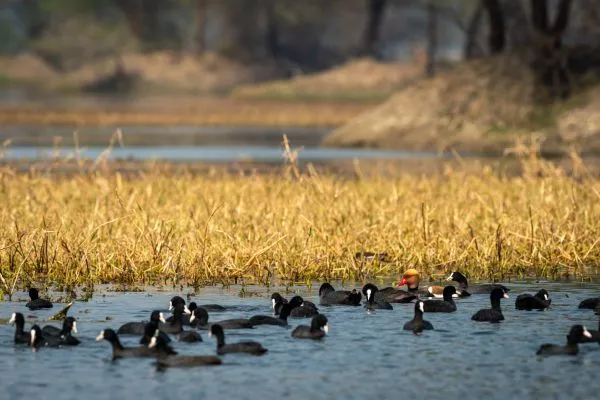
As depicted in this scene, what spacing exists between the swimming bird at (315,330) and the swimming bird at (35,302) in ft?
10.3

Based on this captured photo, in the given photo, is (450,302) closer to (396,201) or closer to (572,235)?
(572,235)

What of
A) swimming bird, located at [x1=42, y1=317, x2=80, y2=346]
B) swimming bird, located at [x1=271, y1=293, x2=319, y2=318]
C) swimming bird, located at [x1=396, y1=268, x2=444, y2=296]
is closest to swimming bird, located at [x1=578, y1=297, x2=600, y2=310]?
swimming bird, located at [x1=396, y1=268, x2=444, y2=296]

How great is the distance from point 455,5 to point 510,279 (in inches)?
5129

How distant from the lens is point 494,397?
1240 cm

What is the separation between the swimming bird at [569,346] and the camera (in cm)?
1388

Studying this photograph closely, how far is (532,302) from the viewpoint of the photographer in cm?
1638

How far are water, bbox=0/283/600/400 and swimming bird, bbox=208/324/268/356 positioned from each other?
116 mm

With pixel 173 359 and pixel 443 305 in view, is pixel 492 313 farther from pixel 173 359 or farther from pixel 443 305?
pixel 173 359

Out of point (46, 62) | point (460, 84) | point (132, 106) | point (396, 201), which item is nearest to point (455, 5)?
point (46, 62)

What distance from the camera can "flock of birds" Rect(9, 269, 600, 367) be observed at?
13930 millimetres

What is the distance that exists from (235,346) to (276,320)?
4.67 ft

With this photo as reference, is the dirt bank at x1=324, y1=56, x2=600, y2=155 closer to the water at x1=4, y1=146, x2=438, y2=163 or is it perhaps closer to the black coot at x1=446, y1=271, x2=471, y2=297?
the water at x1=4, y1=146, x2=438, y2=163

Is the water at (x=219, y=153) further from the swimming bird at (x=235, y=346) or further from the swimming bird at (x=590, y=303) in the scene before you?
the swimming bird at (x=235, y=346)

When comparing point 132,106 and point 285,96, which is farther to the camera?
point 285,96
